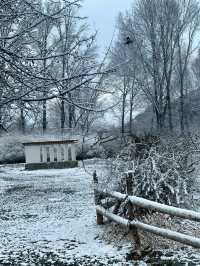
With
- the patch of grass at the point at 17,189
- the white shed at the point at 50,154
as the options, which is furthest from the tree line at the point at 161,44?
the patch of grass at the point at 17,189

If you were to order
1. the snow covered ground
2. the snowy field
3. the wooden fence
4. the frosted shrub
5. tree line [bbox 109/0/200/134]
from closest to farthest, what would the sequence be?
the wooden fence → the snowy field → the snow covered ground → the frosted shrub → tree line [bbox 109/0/200/134]

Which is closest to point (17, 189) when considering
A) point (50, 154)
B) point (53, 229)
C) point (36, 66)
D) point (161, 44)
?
point (53, 229)

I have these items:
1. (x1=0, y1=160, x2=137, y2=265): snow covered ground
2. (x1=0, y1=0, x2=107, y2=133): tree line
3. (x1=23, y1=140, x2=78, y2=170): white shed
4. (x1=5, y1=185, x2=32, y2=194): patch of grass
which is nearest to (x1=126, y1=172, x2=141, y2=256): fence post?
(x1=0, y1=160, x2=137, y2=265): snow covered ground

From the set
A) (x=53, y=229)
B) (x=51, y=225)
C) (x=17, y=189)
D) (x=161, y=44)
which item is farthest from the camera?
(x=161, y=44)

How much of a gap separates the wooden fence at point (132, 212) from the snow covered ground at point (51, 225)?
1.38 ft

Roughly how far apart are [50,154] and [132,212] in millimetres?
18063

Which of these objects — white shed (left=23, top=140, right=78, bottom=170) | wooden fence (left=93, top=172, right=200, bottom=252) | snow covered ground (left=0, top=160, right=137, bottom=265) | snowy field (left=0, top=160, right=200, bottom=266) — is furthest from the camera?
white shed (left=23, top=140, right=78, bottom=170)

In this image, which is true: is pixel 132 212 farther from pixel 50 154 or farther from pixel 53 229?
pixel 50 154

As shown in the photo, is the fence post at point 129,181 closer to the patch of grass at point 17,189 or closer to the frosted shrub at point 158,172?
the frosted shrub at point 158,172

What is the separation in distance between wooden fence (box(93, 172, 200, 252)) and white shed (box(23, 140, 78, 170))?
51.5 ft

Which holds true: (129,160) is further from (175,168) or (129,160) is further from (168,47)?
(168,47)

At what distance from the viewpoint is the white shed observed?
86.0 ft

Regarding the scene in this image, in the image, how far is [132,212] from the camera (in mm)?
8500

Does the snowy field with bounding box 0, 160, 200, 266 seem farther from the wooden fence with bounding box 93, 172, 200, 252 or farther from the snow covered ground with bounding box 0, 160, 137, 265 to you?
the wooden fence with bounding box 93, 172, 200, 252
